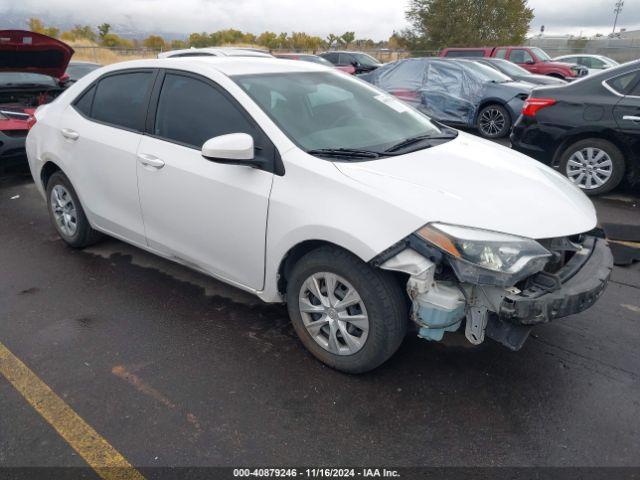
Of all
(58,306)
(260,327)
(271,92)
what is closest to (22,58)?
(58,306)

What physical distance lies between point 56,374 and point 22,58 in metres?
5.33

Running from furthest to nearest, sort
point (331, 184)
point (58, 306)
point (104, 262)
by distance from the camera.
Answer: point (104, 262) → point (58, 306) → point (331, 184)

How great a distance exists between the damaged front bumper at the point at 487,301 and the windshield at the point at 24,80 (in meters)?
7.04

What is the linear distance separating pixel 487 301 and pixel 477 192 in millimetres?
570

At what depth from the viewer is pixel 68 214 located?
4402mm

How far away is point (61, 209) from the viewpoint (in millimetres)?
4449

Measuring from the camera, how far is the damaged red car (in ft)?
20.1

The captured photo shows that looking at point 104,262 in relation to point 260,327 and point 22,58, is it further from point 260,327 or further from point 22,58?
point 22,58

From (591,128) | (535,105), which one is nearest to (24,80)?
(535,105)

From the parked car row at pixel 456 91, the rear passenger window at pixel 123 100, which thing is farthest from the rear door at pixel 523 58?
the rear passenger window at pixel 123 100

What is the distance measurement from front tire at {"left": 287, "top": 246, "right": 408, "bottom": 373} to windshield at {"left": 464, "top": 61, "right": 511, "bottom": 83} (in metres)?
8.15

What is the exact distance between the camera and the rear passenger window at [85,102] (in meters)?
4.01

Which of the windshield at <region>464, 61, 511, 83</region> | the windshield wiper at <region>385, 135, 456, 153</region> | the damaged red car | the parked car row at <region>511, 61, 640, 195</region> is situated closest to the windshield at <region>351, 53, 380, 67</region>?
the windshield at <region>464, 61, 511, 83</region>

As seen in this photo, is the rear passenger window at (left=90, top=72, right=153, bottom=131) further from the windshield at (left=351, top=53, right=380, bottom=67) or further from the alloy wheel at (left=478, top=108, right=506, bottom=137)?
the windshield at (left=351, top=53, right=380, bottom=67)
